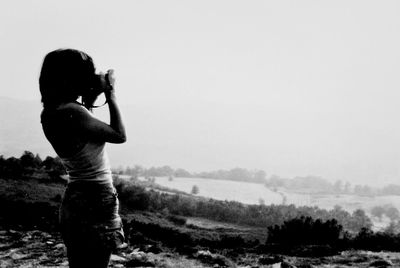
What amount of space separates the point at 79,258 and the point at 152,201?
17860mm

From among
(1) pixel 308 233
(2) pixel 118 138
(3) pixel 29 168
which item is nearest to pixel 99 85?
(2) pixel 118 138

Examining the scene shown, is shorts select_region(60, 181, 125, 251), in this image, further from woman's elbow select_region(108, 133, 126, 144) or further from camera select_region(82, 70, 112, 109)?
camera select_region(82, 70, 112, 109)

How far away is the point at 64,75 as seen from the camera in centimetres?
280

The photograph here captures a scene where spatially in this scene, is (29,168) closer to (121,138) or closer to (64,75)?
(64,75)

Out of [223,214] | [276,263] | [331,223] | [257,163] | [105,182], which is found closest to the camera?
[105,182]

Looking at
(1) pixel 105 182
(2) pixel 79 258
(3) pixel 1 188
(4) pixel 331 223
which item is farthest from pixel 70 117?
(3) pixel 1 188

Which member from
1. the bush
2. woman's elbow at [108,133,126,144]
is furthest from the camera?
the bush

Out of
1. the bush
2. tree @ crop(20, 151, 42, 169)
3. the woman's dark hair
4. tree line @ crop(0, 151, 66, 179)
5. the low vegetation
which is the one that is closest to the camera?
the woman's dark hair

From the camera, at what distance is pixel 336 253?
8828mm

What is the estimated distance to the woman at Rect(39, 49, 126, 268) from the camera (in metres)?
2.70

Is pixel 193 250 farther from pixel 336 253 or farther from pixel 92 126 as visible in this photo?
pixel 92 126

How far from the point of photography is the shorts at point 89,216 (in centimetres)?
275

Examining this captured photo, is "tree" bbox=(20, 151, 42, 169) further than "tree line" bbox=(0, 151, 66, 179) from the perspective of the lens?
Yes

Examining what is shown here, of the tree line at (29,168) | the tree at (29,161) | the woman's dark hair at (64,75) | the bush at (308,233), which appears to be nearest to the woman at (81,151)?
the woman's dark hair at (64,75)
